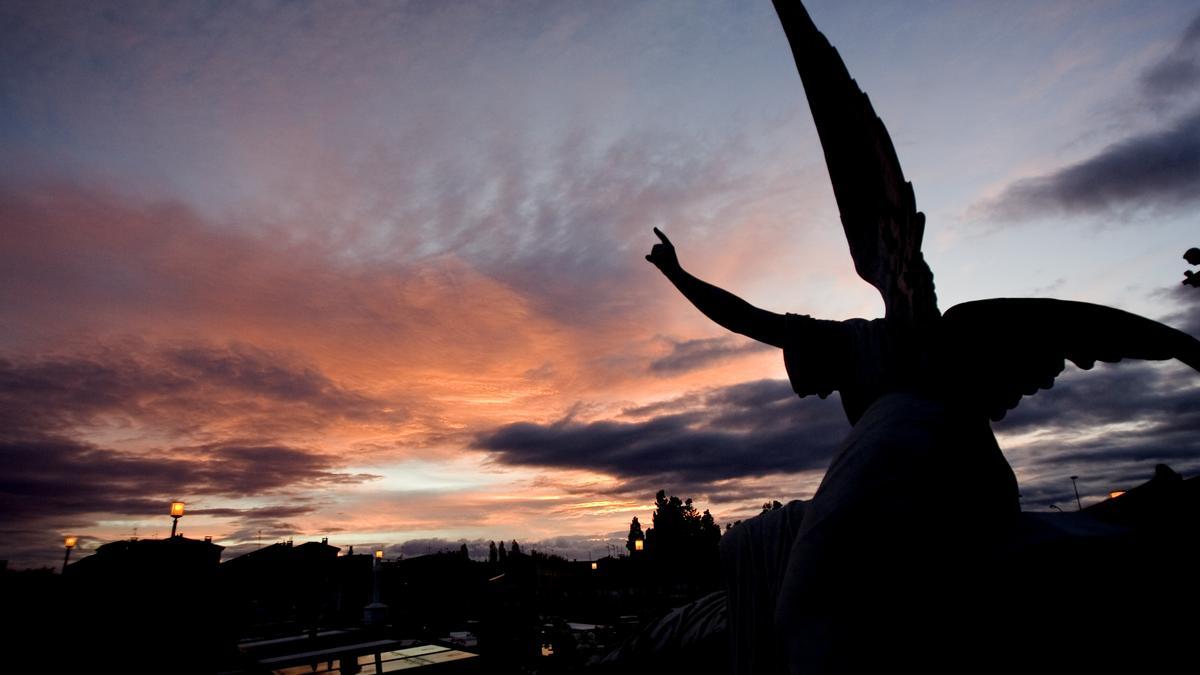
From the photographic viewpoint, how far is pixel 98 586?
7875mm

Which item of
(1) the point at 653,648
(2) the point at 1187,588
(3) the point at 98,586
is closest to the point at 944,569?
(2) the point at 1187,588

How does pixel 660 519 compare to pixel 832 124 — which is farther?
pixel 660 519

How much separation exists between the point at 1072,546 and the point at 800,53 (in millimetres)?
1888

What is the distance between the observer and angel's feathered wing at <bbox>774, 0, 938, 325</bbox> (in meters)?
2.05

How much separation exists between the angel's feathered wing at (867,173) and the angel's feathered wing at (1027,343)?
0.17 metres

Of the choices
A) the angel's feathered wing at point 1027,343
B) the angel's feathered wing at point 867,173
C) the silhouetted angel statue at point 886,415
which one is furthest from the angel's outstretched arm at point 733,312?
the angel's feathered wing at point 1027,343

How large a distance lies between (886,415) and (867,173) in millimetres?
1062

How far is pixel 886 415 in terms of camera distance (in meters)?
1.74

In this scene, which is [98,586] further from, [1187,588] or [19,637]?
[1187,588]

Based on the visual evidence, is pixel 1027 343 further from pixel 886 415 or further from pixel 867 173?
pixel 867 173

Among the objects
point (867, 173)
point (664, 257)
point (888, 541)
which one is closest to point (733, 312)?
point (664, 257)

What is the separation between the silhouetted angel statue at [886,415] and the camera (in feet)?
4.75

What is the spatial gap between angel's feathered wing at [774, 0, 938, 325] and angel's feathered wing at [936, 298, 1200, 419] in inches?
6.5

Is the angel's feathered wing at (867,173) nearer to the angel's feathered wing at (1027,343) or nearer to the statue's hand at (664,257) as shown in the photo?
the angel's feathered wing at (1027,343)
